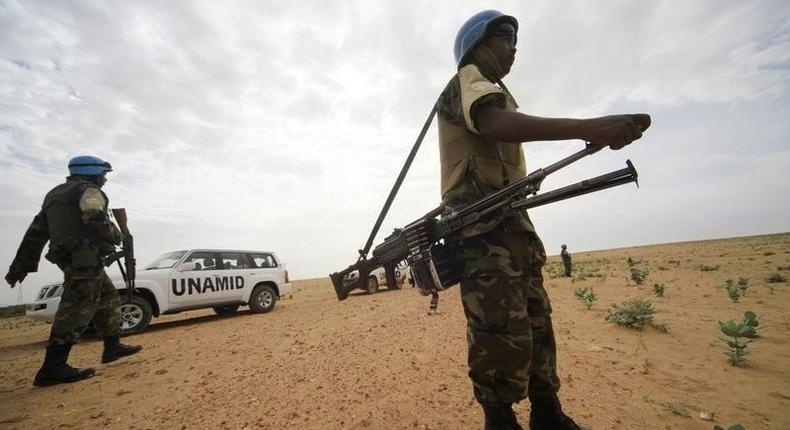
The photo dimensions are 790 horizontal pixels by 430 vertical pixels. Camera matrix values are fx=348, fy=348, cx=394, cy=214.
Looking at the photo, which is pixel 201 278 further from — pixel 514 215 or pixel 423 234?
pixel 514 215

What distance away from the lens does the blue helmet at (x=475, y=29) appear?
1.97m

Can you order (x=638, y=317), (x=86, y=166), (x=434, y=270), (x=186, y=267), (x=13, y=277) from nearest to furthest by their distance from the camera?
(x=434, y=270) → (x=13, y=277) → (x=86, y=166) → (x=638, y=317) → (x=186, y=267)

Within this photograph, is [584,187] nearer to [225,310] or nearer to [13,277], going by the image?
[13,277]

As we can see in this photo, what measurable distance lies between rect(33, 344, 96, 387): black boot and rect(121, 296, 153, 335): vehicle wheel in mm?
3301

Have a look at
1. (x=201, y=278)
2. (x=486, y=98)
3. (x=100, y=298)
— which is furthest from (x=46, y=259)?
(x=486, y=98)

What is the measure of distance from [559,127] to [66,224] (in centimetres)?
523

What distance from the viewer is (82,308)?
3936mm

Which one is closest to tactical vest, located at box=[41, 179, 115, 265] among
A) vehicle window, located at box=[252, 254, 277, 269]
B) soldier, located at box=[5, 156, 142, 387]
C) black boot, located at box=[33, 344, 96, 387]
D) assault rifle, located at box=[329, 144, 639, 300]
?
soldier, located at box=[5, 156, 142, 387]

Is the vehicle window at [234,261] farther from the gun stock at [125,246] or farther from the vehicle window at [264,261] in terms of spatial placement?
the gun stock at [125,246]

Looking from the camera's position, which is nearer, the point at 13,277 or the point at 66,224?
the point at 66,224

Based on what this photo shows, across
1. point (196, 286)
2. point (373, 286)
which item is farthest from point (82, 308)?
point (373, 286)

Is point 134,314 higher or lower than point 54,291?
lower

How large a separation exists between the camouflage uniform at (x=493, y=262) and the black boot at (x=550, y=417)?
57 mm

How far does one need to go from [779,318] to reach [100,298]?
904 centimetres
